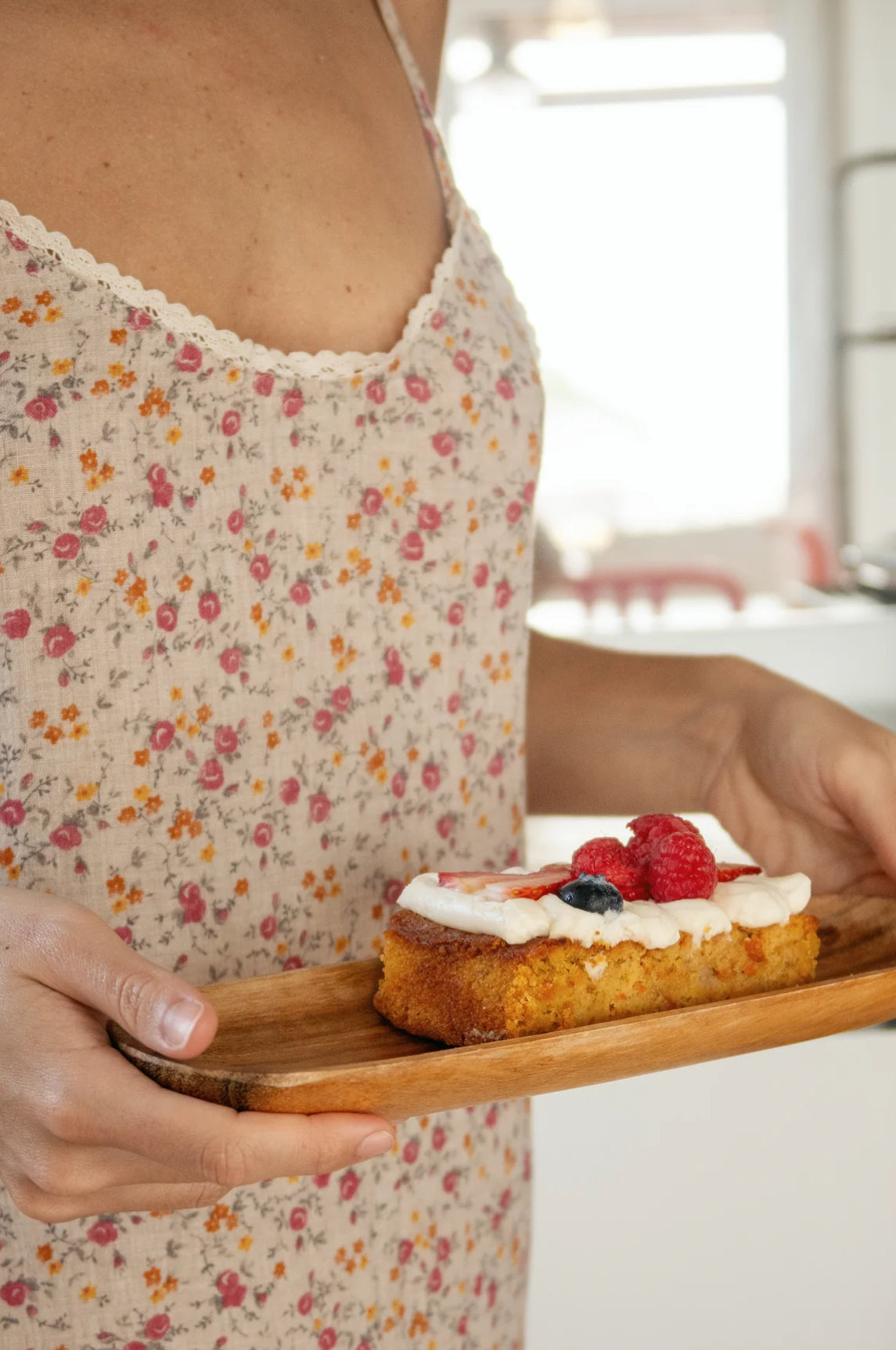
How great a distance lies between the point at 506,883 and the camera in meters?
0.82

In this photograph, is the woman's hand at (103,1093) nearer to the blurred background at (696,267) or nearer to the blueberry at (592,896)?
the blueberry at (592,896)

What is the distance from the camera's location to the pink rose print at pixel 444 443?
2.93ft

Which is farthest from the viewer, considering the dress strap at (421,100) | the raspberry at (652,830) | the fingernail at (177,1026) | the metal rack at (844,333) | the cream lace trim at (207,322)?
the metal rack at (844,333)

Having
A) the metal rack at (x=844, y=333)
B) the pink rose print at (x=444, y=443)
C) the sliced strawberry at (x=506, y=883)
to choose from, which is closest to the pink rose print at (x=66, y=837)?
the sliced strawberry at (x=506, y=883)

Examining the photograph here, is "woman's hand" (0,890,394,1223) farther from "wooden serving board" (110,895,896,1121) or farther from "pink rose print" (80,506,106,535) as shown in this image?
"pink rose print" (80,506,106,535)

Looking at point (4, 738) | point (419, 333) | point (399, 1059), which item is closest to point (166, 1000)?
point (399, 1059)

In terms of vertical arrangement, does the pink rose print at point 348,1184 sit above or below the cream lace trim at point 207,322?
below

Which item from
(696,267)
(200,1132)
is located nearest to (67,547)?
(200,1132)

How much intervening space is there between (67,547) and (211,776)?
154mm

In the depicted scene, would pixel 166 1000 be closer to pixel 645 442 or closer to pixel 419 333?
pixel 419 333

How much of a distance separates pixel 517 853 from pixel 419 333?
36cm

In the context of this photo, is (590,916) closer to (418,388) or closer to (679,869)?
(679,869)

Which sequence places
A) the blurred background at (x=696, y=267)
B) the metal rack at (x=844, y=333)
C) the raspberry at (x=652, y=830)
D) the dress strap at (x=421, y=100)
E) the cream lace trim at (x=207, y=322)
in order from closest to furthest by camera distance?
the cream lace trim at (x=207, y=322)
the raspberry at (x=652, y=830)
the dress strap at (x=421, y=100)
the metal rack at (x=844, y=333)
the blurred background at (x=696, y=267)

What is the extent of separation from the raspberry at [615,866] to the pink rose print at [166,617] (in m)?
0.28
